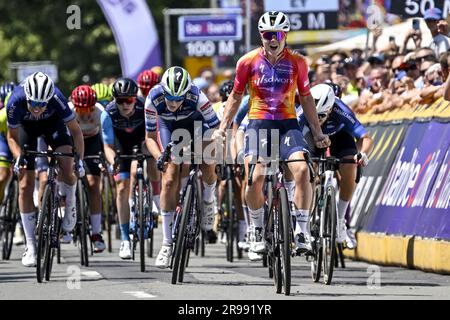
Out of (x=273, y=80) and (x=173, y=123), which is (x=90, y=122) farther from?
(x=273, y=80)

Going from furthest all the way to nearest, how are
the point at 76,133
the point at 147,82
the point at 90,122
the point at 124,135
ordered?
the point at 147,82 < the point at 90,122 < the point at 124,135 < the point at 76,133

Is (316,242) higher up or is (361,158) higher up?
(361,158)

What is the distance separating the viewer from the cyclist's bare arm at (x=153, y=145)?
45.7ft

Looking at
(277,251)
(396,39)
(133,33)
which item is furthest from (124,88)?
(133,33)

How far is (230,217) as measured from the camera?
1648 cm

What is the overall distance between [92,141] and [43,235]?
3.59 m

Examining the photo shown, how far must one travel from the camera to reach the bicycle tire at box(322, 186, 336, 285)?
42.5 feet

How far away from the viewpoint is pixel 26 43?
5878 cm

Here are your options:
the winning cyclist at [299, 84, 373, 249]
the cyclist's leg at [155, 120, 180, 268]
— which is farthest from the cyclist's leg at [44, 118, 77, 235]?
the winning cyclist at [299, 84, 373, 249]

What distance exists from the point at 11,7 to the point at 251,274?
4693 centimetres

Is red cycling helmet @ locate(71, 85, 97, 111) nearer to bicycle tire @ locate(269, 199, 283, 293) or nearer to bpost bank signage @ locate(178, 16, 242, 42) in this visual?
bicycle tire @ locate(269, 199, 283, 293)
